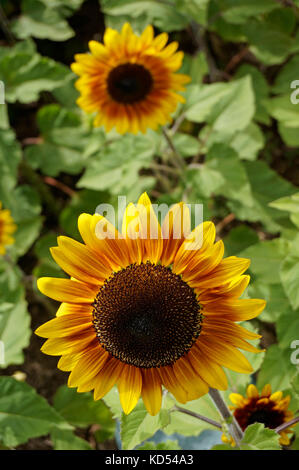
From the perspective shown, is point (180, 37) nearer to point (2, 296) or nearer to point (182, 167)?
point (182, 167)

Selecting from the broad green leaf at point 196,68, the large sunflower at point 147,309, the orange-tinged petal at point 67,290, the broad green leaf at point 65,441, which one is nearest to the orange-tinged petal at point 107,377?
the large sunflower at point 147,309

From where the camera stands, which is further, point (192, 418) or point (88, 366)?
point (192, 418)

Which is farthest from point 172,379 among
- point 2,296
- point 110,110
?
point 2,296

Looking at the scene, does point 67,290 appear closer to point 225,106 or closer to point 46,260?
point 225,106

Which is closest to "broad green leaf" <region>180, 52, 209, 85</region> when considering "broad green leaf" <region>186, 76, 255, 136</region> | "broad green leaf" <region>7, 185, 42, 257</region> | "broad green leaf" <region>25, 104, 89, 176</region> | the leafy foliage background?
the leafy foliage background

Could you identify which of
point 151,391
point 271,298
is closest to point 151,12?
point 271,298

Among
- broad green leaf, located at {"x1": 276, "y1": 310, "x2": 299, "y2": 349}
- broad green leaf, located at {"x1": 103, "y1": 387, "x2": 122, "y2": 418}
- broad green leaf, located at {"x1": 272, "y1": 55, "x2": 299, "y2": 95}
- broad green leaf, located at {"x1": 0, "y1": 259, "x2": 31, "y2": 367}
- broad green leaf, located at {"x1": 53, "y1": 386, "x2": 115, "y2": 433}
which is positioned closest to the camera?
broad green leaf, located at {"x1": 103, "y1": 387, "x2": 122, "y2": 418}

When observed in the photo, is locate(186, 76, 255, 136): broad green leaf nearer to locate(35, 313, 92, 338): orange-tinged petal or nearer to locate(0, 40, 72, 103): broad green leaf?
locate(0, 40, 72, 103): broad green leaf
